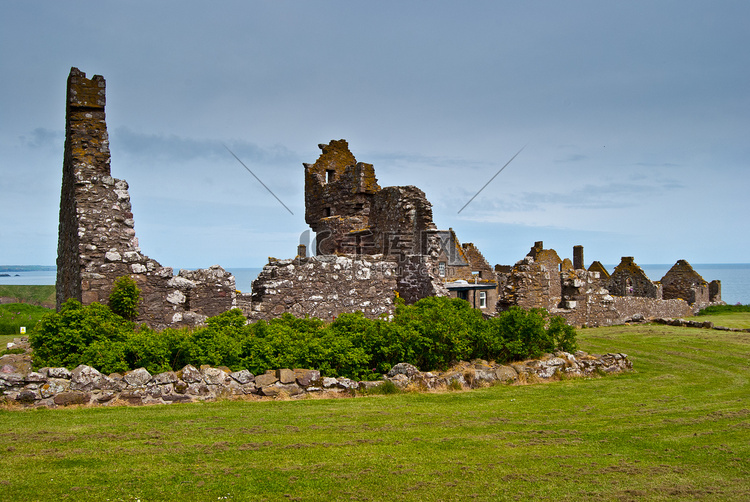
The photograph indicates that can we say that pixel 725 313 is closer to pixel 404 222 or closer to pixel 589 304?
pixel 589 304

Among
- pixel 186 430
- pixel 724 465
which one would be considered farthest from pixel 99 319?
pixel 724 465

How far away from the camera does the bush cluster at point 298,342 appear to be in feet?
29.8

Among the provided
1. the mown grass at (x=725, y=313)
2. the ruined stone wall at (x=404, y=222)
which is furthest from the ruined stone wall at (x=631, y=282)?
the ruined stone wall at (x=404, y=222)

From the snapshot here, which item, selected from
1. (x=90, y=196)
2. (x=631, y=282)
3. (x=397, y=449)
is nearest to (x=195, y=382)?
(x=397, y=449)

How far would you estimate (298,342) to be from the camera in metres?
9.93

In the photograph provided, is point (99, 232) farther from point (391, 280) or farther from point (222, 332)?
point (391, 280)

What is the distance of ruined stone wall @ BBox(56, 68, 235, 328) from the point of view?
11.4 m

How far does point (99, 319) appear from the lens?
9789 mm

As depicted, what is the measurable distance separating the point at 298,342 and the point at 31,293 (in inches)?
1479

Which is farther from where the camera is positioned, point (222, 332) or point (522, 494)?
point (222, 332)

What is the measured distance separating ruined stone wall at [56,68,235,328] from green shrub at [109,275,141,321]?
17 centimetres

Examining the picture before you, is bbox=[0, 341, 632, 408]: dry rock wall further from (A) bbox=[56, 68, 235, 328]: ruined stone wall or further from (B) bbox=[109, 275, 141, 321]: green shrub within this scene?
(A) bbox=[56, 68, 235, 328]: ruined stone wall

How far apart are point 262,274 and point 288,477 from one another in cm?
852

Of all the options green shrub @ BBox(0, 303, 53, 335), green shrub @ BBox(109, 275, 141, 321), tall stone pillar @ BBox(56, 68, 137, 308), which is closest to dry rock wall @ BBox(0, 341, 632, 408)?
green shrub @ BBox(109, 275, 141, 321)
